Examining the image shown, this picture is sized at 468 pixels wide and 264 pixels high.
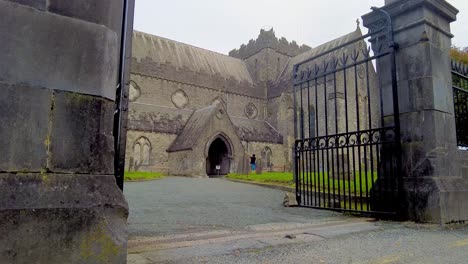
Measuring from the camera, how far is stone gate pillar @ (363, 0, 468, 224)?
4582mm

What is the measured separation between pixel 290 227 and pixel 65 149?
9.23 feet

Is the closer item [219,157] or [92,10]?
[92,10]

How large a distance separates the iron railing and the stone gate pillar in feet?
1.96

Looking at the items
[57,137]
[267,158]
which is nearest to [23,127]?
[57,137]

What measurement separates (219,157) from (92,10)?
87.4 ft

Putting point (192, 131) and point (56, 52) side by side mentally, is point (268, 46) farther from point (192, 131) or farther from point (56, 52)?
point (56, 52)

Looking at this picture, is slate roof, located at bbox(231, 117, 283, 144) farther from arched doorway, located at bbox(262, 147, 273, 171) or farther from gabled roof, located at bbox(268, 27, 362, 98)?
gabled roof, located at bbox(268, 27, 362, 98)

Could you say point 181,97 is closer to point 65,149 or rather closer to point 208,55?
point 208,55

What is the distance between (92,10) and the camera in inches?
94.2

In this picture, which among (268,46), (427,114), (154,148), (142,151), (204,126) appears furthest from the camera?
(268,46)

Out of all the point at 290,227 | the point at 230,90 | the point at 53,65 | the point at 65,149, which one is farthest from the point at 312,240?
the point at 230,90

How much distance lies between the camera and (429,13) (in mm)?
5004

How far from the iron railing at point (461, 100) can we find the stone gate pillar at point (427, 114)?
598 mm

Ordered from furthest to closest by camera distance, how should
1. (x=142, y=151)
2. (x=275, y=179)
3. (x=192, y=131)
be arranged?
(x=192, y=131), (x=142, y=151), (x=275, y=179)
